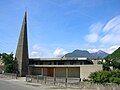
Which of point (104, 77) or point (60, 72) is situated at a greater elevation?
point (60, 72)

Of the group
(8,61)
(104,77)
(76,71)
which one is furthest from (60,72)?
(104,77)

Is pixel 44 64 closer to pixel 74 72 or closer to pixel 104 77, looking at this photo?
pixel 74 72

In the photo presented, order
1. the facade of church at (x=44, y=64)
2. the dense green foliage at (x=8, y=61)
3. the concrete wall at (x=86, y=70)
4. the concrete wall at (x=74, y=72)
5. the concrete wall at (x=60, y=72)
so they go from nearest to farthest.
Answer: the concrete wall at (x=86, y=70) → the concrete wall at (x=74, y=72) → the facade of church at (x=44, y=64) → the concrete wall at (x=60, y=72) → the dense green foliage at (x=8, y=61)

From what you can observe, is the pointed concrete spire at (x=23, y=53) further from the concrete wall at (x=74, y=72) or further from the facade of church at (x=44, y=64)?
the concrete wall at (x=74, y=72)

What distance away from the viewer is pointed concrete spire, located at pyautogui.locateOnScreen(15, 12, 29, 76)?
6062 centimetres

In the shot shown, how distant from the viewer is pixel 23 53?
201ft

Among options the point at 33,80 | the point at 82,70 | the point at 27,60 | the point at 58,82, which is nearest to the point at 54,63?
the point at 27,60

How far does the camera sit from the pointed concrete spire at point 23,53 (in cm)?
6062

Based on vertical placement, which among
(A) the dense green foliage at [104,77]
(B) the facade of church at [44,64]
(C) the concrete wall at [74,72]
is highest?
(B) the facade of church at [44,64]

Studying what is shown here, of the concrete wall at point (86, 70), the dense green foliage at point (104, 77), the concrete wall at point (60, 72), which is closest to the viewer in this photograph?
the dense green foliage at point (104, 77)

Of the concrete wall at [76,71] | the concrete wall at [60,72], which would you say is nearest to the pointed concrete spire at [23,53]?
the concrete wall at [76,71]

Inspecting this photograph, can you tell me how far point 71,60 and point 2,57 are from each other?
54.1 ft

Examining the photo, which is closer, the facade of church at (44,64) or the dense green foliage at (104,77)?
the dense green foliage at (104,77)

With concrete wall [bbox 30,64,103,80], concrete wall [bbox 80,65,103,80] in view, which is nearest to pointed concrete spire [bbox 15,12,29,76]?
concrete wall [bbox 30,64,103,80]
